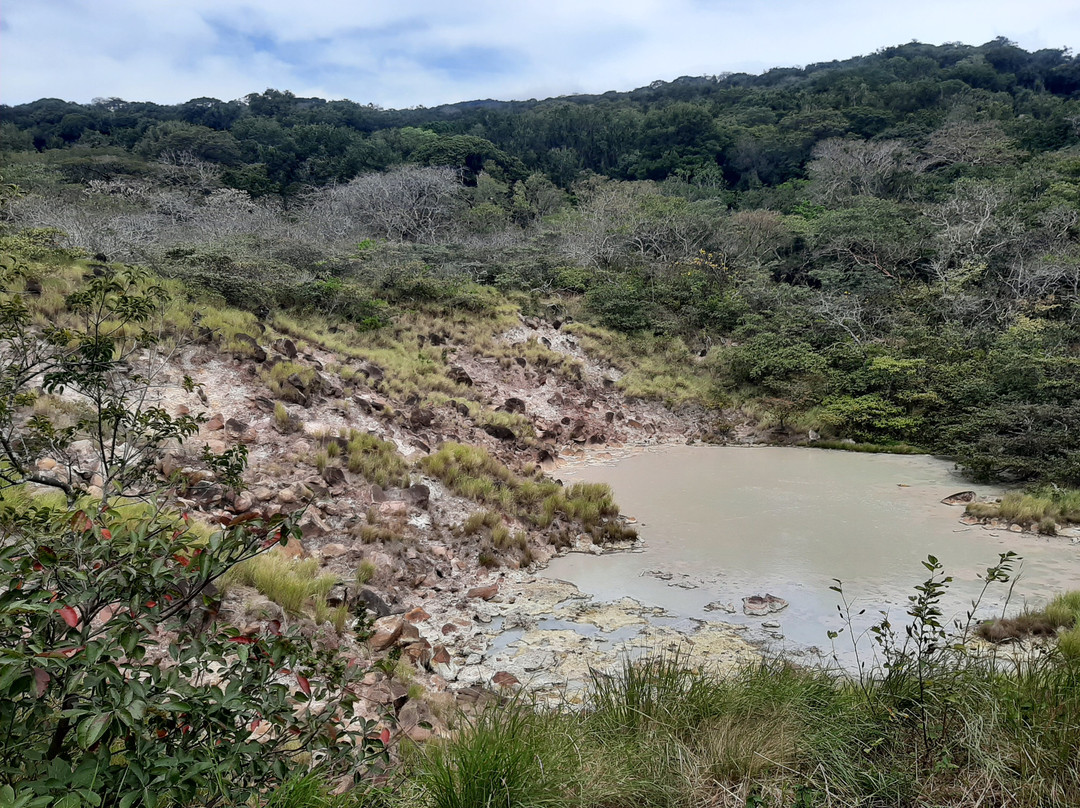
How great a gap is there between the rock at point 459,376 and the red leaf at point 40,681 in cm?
1197

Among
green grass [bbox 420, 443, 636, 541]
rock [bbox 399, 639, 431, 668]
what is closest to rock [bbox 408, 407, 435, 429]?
green grass [bbox 420, 443, 636, 541]

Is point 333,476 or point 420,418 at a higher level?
point 420,418

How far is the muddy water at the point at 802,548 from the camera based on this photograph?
6.05m

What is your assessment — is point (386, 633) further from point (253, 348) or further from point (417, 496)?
point (253, 348)

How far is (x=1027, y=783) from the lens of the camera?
2207mm

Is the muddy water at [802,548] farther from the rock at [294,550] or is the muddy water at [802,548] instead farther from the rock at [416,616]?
the rock at [294,550]

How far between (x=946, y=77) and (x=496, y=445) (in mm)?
56259

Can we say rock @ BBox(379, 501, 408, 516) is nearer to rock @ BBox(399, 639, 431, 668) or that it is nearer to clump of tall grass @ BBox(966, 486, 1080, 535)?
rock @ BBox(399, 639, 431, 668)

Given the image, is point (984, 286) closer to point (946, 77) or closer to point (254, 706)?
point (254, 706)

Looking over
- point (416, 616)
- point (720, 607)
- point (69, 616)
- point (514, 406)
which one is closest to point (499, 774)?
point (69, 616)

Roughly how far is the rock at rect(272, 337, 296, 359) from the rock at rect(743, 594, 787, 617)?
7740 millimetres

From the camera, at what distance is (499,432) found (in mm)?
11539

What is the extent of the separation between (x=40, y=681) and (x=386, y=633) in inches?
153

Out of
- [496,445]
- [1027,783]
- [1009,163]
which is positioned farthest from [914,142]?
[1027,783]
